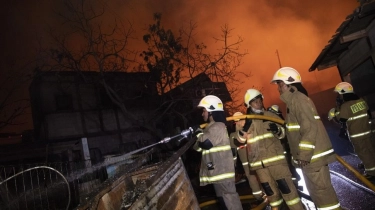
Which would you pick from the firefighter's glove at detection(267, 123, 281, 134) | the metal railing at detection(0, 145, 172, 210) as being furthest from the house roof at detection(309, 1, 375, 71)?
the metal railing at detection(0, 145, 172, 210)

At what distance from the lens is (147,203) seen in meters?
1.98

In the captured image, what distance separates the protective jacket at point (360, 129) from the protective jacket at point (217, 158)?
333 centimetres

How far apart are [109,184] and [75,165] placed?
5.73m

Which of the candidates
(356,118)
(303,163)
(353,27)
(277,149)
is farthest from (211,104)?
(353,27)

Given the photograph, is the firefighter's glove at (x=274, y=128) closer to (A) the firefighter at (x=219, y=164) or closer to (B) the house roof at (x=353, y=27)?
(A) the firefighter at (x=219, y=164)

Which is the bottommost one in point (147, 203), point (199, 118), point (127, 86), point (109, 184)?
point (147, 203)

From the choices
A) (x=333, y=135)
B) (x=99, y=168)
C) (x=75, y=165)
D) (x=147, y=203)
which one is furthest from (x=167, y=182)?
(x=333, y=135)

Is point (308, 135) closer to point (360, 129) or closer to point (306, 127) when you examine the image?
point (306, 127)

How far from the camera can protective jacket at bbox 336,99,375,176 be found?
5629mm

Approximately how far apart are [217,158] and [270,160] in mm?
963

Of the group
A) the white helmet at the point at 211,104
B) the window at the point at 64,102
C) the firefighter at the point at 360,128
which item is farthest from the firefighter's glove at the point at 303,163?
the window at the point at 64,102

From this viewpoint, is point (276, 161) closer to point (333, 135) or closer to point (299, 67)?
point (333, 135)

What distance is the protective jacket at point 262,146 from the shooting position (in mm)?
4465

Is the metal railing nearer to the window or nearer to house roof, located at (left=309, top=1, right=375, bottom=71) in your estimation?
house roof, located at (left=309, top=1, right=375, bottom=71)
